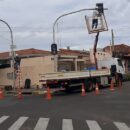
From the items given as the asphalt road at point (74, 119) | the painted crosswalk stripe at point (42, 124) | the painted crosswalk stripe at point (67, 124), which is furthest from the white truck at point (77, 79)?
the painted crosswalk stripe at point (67, 124)

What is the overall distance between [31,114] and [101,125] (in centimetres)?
493

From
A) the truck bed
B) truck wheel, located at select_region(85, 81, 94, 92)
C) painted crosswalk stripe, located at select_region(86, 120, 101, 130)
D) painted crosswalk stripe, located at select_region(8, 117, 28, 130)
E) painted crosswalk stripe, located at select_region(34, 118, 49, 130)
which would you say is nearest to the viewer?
painted crosswalk stripe, located at select_region(86, 120, 101, 130)

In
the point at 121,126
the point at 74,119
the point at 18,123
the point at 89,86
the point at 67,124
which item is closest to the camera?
the point at 121,126

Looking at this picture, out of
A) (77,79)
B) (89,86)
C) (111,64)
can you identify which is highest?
(111,64)

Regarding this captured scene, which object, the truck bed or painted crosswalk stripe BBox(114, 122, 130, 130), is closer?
painted crosswalk stripe BBox(114, 122, 130, 130)

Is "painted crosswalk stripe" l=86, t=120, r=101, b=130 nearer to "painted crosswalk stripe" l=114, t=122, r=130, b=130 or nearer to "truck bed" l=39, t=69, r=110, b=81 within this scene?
"painted crosswalk stripe" l=114, t=122, r=130, b=130

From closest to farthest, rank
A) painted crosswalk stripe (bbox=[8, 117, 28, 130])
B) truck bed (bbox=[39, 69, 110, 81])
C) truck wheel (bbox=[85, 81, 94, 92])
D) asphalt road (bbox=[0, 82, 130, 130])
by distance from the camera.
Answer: asphalt road (bbox=[0, 82, 130, 130]) → painted crosswalk stripe (bbox=[8, 117, 28, 130]) → truck bed (bbox=[39, 69, 110, 81]) → truck wheel (bbox=[85, 81, 94, 92])

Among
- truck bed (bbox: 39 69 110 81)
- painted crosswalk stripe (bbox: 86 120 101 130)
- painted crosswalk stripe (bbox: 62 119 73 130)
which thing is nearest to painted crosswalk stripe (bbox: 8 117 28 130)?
painted crosswalk stripe (bbox: 62 119 73 130)

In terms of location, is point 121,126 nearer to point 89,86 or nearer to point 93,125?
point 93,125

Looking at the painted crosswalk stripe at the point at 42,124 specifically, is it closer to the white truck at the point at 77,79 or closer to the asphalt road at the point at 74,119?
the asphalt road at the point at 74,119

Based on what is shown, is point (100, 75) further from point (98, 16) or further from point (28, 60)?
point (28, 60)

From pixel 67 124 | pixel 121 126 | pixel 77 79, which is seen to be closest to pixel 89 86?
pixel 77 79

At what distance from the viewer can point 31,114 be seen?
19.7 m

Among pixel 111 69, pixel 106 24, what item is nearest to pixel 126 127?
pixel 111 69
